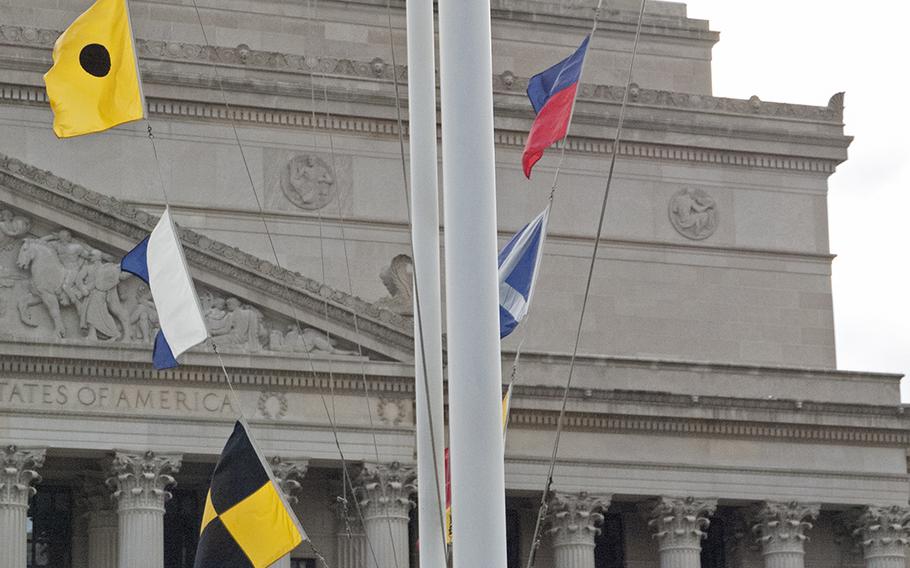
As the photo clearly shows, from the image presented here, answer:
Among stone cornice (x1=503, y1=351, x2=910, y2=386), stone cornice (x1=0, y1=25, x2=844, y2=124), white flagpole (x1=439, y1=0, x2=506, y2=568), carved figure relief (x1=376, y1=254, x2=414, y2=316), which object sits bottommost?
white flagpole (x1=439, y1=0, x2=506, y2=568)

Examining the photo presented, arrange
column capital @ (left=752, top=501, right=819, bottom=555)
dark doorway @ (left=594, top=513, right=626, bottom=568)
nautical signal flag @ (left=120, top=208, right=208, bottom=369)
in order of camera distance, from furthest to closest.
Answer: dark doorway @ (left=594, top=513, right=626, bottom=568)
column capital @ (left=752, top=501, right=819, bottom=555)
nautical signal flag @ (left=120, top=208, right=208, bottom=369)

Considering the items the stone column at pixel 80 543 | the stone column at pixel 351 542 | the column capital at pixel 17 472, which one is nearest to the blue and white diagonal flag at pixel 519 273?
the column capital at pixel 17 472

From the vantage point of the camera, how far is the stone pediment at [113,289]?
135 feet

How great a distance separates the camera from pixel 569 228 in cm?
5541

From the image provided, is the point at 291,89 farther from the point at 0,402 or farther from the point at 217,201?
the point at 0,402

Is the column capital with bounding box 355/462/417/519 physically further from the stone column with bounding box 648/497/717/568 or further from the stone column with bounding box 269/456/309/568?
the stone column with bounding box 648/497/717/568

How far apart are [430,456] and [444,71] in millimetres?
4835

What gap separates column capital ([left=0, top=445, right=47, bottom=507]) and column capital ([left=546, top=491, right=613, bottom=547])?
34.5 ft

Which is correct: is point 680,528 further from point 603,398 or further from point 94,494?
point 94,494

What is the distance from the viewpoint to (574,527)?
45.0 m

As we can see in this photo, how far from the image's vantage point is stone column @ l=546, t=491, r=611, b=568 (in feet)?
147

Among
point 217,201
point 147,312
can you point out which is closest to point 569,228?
point 217,201

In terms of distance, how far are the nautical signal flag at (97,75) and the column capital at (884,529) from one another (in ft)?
81.7

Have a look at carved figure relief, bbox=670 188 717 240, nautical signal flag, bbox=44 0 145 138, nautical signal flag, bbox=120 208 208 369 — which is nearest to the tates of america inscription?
nautical signal flag, bbox=120 208 208 369
